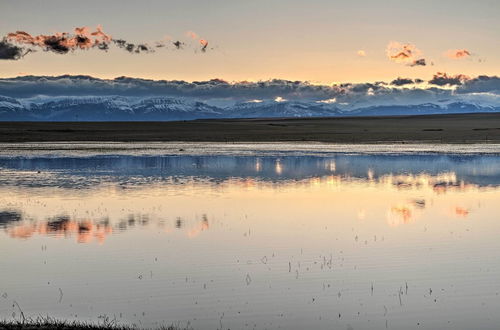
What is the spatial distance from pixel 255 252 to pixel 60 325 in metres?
7.62

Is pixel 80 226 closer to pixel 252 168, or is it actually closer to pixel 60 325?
pixel 60 325

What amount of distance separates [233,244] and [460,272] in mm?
6314

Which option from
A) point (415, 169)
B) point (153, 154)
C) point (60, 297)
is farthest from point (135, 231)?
point (153, 154)

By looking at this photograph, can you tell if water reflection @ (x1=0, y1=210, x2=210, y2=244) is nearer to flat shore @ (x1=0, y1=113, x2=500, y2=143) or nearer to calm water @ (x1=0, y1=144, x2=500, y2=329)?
calm water @ (x1=0, y1=144, x2=500, y2=329)

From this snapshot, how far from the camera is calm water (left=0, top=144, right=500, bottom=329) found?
13000 mm

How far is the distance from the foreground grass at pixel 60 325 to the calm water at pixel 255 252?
33 cm

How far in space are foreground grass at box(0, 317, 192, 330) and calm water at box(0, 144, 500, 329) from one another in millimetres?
331

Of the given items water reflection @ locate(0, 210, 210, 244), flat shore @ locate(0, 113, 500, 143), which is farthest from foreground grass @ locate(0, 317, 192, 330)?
flat shore @ locate(0, 113, 500, 143)

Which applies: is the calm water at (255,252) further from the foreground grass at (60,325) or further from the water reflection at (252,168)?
the water reflection at (252,168)

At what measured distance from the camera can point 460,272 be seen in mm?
15891

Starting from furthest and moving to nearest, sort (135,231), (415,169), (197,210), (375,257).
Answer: (415,169)
(197,210)
(135,231)
(375,257)

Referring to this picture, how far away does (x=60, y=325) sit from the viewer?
11.3 meters

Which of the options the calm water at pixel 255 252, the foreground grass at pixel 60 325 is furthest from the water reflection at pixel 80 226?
the foreground grass at pixel 60 325

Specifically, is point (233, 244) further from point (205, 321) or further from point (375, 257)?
point (205, 321)
